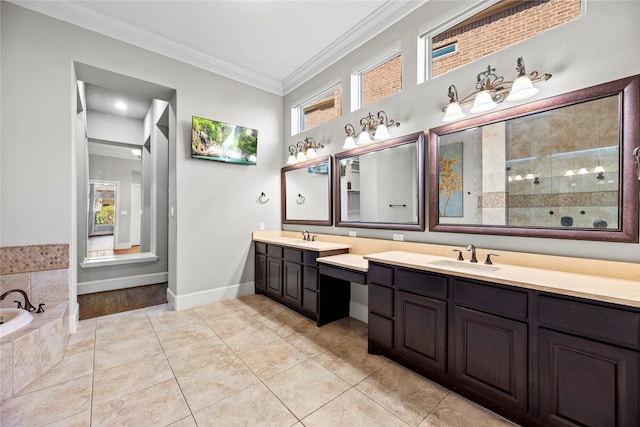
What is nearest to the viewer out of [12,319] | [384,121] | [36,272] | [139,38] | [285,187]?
[12,319]

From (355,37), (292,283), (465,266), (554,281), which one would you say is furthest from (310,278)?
(355,37)

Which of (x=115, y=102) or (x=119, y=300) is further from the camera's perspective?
(x=115, y=102)

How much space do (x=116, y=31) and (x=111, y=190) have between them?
389cm

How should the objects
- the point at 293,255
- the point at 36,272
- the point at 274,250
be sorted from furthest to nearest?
1. the point at 274,250
2. the point at 293,255
3. the point at 36,272

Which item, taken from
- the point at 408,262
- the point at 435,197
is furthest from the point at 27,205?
the point at 435,197

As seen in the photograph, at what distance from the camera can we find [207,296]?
12.2 feet

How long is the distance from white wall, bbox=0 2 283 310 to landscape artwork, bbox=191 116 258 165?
0.13 metres

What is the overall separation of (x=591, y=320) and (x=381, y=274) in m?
1.26

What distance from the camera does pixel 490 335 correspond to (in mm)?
1653

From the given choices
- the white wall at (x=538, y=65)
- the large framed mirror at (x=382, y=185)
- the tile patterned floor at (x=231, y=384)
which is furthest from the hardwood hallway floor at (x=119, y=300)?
the white wall at (x=538, y=65)

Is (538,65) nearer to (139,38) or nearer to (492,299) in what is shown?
(492,299)

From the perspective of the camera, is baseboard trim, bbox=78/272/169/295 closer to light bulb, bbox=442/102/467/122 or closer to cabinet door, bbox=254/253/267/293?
cabinet door, bbox=254/253/267/293

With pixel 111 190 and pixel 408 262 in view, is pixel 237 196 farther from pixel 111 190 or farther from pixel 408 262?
pixel 111 190

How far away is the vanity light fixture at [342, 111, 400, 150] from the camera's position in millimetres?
2809
